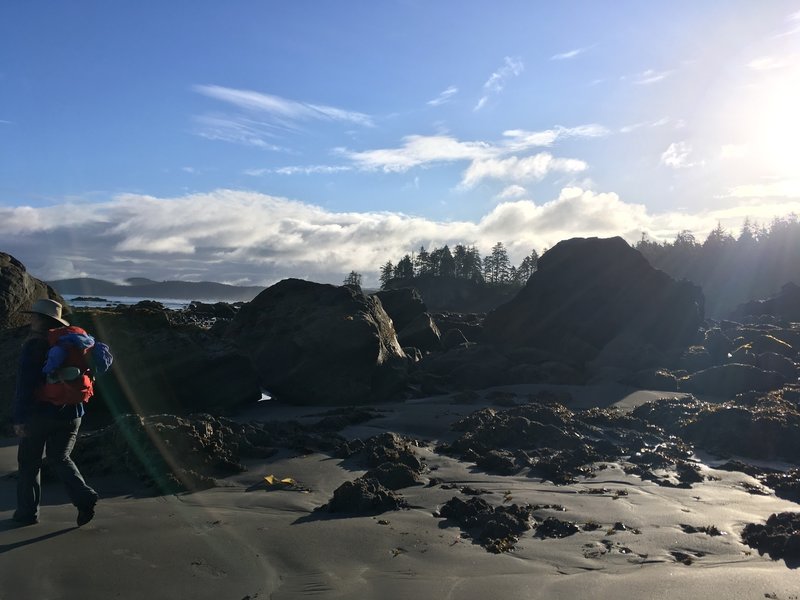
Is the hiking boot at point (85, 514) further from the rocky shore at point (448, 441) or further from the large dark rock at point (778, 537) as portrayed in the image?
the large dark rock at point (778, 537)

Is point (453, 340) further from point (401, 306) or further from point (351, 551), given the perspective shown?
point (351, 551)

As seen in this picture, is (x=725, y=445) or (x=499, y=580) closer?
(x=499, y=580)

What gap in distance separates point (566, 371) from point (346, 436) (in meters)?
9.95

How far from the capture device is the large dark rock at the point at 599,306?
77.2 feet

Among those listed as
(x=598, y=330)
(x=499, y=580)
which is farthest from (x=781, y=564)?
(x=598, y=330)

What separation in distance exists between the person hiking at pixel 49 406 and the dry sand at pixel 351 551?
0.81 ft

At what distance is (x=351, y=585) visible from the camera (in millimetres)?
4203

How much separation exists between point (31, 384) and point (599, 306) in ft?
71.3

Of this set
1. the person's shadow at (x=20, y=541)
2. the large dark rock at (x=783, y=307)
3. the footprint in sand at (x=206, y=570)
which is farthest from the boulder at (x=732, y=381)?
the large dark rock at (x=783, y=307)

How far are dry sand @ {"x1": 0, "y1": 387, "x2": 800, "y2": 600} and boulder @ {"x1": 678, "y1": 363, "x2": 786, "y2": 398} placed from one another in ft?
31.5

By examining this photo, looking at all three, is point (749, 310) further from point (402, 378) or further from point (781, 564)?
point (781, 564)

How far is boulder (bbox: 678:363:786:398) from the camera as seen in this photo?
Answer: 15875 millimetres

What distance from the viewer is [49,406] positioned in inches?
205

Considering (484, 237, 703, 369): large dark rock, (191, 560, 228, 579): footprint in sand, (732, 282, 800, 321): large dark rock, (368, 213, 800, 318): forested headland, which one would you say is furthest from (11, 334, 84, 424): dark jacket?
(368, 213, 800, 318): forested headland
